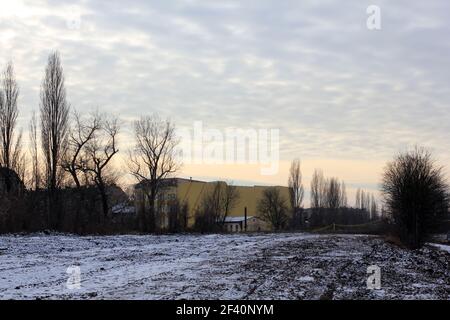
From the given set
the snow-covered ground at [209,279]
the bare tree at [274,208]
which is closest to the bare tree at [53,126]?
the snow-covered ground at [209,279]

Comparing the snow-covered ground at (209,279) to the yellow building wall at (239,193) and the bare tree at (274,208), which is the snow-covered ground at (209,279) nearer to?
the yellow building wall at (239,193)

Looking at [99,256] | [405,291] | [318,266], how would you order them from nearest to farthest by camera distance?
[405,291], [318,266], [99,256]

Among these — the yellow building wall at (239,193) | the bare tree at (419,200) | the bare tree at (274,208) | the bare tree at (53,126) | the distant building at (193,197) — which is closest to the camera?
the bare tree at (419,200)

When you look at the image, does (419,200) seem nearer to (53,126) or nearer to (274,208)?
(53,126)

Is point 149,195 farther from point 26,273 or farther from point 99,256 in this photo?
point 26,273

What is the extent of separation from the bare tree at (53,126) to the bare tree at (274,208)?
68.0 m

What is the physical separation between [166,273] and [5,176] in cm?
4166

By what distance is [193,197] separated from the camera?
4641 inches

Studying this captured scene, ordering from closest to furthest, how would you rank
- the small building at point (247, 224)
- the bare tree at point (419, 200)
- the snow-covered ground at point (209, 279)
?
the snow-covered ground at point (209, 279) < the bare tree at point (419, 200) < the small building at point (247, 224)

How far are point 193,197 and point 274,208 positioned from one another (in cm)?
1806

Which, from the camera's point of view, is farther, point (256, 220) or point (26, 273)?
point (256, 220)

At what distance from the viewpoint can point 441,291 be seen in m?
13.3

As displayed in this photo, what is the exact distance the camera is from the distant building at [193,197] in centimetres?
7631
